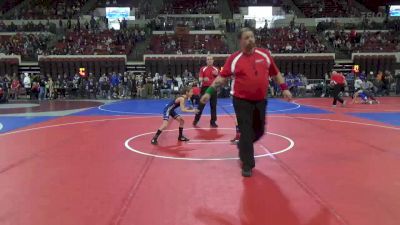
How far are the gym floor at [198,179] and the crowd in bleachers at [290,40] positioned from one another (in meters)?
19.2

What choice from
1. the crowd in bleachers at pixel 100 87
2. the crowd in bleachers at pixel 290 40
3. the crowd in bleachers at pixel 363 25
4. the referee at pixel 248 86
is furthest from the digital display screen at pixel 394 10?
the referee at pixel 248 86

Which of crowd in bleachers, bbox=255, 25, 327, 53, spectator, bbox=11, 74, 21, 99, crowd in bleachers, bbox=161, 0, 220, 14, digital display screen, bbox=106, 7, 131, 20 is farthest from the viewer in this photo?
digital display screen, bbox=106, 7, 131, 20

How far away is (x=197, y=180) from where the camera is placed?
17.0ft

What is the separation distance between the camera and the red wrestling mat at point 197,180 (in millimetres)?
3969

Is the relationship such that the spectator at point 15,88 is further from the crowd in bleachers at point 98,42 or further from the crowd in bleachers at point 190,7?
the crowd in bleachers at point 190,7

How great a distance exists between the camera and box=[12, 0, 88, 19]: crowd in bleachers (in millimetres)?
36000

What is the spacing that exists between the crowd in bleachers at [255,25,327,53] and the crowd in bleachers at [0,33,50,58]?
16082 mm

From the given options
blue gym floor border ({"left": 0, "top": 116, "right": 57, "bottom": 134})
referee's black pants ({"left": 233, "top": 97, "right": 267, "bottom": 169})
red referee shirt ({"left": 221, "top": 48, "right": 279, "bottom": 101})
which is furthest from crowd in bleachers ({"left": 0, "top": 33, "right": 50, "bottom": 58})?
referee's black pants ({"left": 233, "top": 97, "right": 267, "bottom": 169})

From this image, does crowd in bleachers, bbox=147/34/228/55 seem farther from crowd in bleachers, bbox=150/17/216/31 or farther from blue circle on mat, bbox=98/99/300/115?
blue circle on mat, bbox=98/99/300/115

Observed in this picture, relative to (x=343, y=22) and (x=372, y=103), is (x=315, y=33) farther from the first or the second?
(x=372, y=103)

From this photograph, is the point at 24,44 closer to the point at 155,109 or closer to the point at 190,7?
the point at 190,7

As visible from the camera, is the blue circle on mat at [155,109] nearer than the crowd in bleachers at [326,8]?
Yes

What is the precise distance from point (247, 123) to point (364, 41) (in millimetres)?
27139

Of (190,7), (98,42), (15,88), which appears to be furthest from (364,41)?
(15,88)
